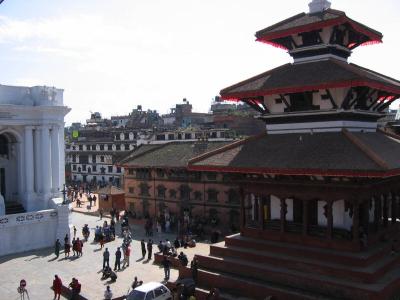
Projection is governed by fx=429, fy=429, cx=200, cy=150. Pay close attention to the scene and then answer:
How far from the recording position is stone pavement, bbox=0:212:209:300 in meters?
22.0

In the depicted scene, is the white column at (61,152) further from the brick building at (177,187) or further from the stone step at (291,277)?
the stone step at (291,277)

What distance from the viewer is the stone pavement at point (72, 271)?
2202cm

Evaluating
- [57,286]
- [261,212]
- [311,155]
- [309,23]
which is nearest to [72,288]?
[57,286]

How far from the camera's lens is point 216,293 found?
18281 millimetres

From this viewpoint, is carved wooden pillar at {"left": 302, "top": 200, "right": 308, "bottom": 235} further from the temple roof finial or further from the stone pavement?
the temple roof finial

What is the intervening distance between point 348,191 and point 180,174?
73.6 feet

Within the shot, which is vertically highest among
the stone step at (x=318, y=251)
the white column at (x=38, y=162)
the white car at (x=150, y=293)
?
the white column at (x=38, y=162)

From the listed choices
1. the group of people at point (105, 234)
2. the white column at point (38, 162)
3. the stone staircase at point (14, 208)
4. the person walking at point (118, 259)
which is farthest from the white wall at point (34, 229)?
the person walking at point (118, 259)

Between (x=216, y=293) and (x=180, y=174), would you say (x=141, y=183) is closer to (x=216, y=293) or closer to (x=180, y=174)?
(x=180, y=174)

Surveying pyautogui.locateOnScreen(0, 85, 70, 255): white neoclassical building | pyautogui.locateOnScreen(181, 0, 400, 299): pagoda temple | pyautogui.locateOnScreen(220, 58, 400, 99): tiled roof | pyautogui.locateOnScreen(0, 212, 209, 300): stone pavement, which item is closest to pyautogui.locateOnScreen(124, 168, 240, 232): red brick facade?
pyautogui.locateOnScreen(0, 212, 209, 300): stone pavement

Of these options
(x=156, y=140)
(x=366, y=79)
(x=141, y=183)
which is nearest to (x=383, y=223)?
(x=366, y=79)

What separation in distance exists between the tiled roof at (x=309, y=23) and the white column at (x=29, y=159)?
782 inches

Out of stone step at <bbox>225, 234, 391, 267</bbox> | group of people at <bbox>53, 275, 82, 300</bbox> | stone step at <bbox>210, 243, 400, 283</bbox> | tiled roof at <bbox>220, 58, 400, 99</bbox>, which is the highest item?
tiled roof at <bbox>220, 58, 400, 99</bbox>

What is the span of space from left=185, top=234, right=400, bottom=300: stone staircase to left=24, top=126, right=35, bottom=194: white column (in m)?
17.8
